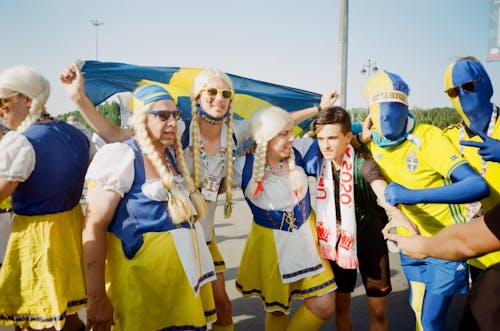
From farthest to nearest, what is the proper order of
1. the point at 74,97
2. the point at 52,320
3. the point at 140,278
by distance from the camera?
the point at 74,97 → the point at 52,320 → the point at 140,278

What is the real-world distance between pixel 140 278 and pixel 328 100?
2.05 m

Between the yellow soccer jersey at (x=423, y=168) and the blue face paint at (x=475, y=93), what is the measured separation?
31 centimetres

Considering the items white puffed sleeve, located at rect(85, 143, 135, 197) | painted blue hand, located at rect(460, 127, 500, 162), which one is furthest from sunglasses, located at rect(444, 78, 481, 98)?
white puffed sleeve, located at rect(85, 143, 135, 197)

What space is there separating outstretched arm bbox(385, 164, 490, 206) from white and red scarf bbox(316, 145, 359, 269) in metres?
0.53

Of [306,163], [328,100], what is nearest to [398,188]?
[306,163]

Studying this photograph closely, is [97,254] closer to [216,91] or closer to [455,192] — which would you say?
[216,91]

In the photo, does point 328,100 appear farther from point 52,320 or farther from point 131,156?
point 52,320

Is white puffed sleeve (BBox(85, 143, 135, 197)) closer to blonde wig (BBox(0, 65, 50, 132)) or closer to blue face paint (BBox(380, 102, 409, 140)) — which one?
blonde wig (BBox(0, 65, 50, 132))

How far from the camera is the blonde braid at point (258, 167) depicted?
2.69 m

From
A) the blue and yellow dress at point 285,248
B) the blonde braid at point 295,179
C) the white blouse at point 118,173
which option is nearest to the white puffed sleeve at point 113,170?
the white blouse at point 118,173

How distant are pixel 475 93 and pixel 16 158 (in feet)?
9.66

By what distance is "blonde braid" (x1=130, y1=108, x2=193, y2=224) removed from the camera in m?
2.03

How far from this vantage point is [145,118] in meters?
2.14

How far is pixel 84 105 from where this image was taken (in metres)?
2.53
